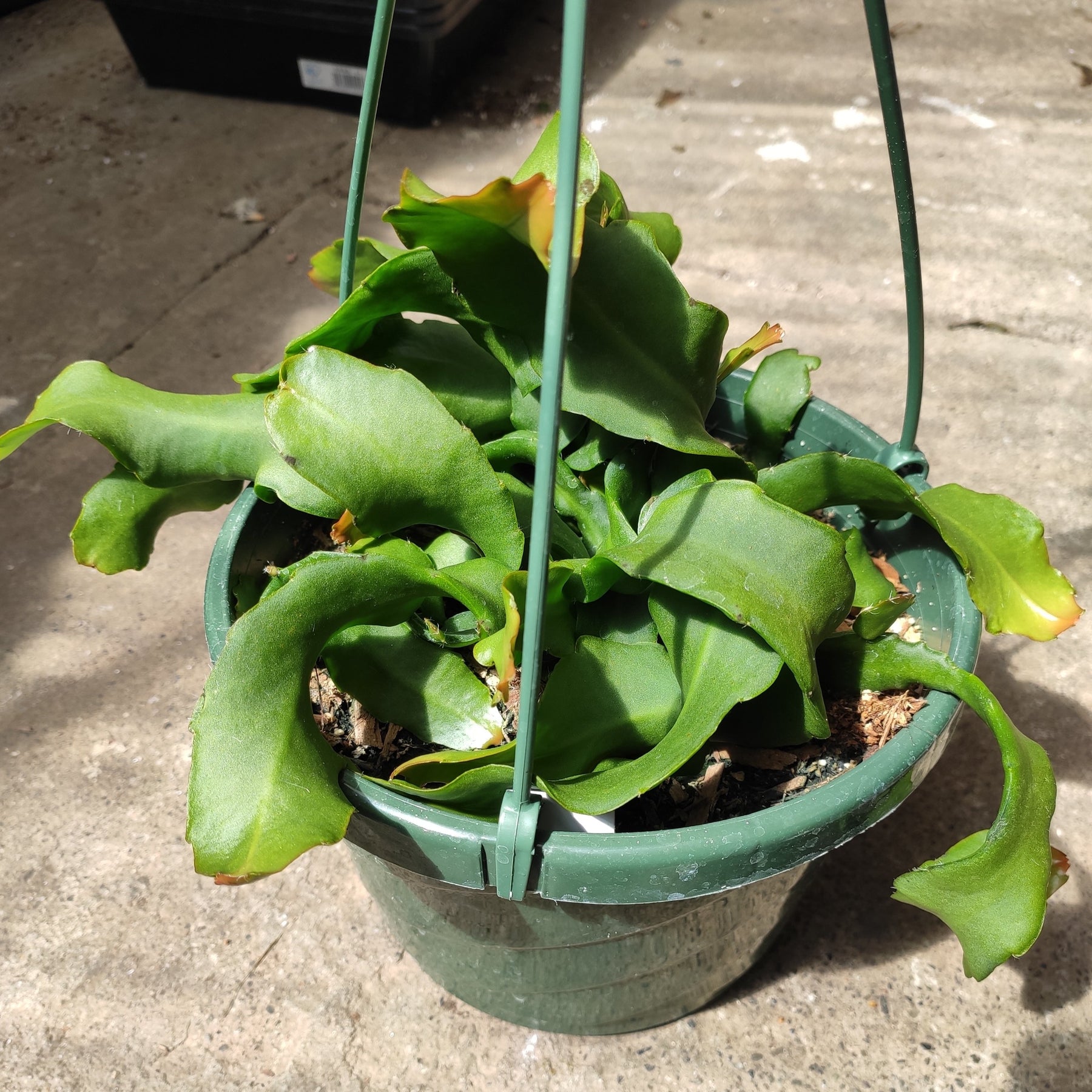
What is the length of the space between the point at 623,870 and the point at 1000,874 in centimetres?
23

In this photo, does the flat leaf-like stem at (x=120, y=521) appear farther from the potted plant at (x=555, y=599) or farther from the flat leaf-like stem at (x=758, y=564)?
the flat leaf-like stem at (x=758, y=564)

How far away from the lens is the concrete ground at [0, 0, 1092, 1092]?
89cm

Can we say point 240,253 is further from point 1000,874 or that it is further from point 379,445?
point 1000,874

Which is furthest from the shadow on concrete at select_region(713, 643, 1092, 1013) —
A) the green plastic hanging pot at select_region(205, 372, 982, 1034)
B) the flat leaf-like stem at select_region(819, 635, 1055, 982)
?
the flat leaf-like stem at select_region(819, 635, 1055, 982)

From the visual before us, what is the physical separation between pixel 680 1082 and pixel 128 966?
0.53 metres

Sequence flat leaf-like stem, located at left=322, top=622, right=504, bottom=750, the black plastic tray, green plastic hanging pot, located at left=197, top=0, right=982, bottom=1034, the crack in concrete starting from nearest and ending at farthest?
green plastic hanging pot, located at left=197, top=0, right=982, bottom=1034 < flat leaf-like stem, located at left=322, top=622, right=504, bottom=750 < the crack in concrete < the black plastic tray

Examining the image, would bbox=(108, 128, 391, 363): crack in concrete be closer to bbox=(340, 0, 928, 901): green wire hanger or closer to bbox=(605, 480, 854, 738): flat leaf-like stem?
bbox=(340, 0, 928, 901): green wire hanger

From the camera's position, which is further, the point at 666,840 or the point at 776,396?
the point at 776,396

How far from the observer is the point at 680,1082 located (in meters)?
0.86

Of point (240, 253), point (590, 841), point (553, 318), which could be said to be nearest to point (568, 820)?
point (590, 841)

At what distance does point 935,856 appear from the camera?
1000 millimetres

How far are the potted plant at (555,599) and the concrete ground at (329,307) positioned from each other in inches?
7.7

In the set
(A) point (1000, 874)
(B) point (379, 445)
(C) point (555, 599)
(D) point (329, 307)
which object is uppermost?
(B) point (379, 445)

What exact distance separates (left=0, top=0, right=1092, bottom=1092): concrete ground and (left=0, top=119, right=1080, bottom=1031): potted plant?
0.65ft
